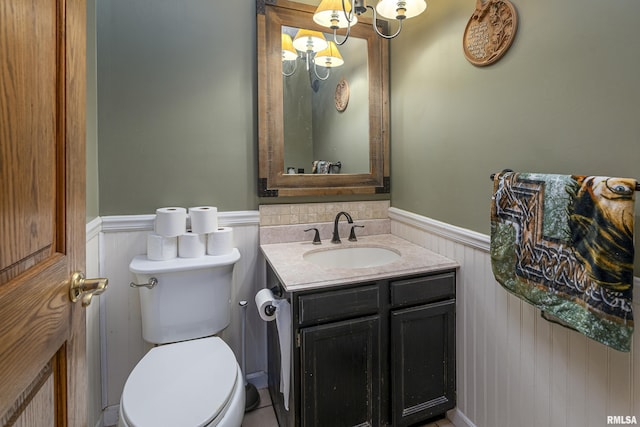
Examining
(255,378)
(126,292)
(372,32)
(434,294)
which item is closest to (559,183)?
(434,294)

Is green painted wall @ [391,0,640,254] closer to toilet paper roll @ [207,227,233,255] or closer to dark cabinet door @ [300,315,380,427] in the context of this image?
dark cabinet door @ [300,315,380,427]

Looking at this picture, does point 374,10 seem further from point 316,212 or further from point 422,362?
point 422,362

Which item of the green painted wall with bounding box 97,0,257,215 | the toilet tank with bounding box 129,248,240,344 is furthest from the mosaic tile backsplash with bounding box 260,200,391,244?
the toilet tank with bounding box 129,248,240,344

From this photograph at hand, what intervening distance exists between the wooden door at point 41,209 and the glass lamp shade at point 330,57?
1.32 meters

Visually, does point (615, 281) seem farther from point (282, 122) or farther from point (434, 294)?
point (282, 122)

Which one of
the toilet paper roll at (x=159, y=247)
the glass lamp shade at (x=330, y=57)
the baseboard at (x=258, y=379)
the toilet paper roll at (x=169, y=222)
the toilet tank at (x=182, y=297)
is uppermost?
the glass lamp shade at (x=330, y=57)

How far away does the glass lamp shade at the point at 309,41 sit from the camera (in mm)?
1883

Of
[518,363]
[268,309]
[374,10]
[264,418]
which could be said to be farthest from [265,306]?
[374,10]

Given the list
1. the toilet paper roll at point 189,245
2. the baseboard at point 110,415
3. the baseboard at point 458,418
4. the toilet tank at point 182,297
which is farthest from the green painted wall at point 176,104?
the baseboard at point 458,418

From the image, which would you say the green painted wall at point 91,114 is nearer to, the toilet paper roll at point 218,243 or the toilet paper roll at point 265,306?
the toilet paper roll at point 218,243

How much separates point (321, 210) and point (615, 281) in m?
1.40

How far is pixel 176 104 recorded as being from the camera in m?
1.71

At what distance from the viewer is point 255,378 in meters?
1.92

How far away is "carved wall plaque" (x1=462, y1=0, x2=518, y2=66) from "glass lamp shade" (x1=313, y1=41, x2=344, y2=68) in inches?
29.1
